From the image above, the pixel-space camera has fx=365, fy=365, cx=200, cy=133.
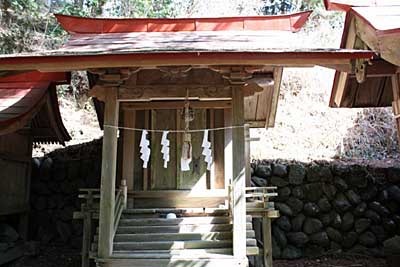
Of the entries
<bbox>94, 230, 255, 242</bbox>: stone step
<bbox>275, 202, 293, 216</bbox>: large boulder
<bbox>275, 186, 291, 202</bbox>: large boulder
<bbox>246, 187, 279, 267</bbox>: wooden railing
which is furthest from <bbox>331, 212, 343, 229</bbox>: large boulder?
<bbox>94, 230, 255, 242</bbox>: stone step

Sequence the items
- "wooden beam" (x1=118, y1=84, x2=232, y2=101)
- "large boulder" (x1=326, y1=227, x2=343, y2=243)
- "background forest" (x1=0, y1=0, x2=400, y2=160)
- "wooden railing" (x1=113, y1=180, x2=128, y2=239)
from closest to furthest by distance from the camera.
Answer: "wooden beam" (x1=118, y1=84, x2=232, y2=101) → "wooden railing" (x1=113, y1=180, x2=128, y2=239) → "large boulder" (x1=326, y1=227, x2=343, y2=243) → "background forest" (x1=0, y1=0, x2=400, y2=160)

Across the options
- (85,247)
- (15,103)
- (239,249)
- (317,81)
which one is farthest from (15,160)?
(317,81)

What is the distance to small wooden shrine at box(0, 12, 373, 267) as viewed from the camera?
15.5 feet

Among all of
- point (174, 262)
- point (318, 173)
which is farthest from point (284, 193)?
point (174, 262)

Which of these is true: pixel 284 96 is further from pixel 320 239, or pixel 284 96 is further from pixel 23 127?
pixel 23 127

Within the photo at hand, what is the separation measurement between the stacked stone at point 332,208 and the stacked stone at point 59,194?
4.16 m

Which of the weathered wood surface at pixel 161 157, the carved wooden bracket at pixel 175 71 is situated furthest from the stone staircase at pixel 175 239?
the carved wooden bracket at pixel 175 71

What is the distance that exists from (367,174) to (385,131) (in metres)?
3.14

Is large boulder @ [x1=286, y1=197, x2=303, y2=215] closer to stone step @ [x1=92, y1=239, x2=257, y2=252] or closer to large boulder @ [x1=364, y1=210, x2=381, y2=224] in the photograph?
large boulder @ [x1=364, y1=210, x2=381, y2=224]

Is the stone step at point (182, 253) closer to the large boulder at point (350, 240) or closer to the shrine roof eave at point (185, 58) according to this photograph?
the shrine roof eave at point (185, 58)

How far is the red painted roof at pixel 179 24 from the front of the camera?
7.57 meters

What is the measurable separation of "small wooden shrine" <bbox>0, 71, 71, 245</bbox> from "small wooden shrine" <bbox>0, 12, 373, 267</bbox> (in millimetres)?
1078

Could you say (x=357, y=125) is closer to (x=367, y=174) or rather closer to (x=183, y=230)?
(x=367, y=174)

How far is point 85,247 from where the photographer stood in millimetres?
6301
